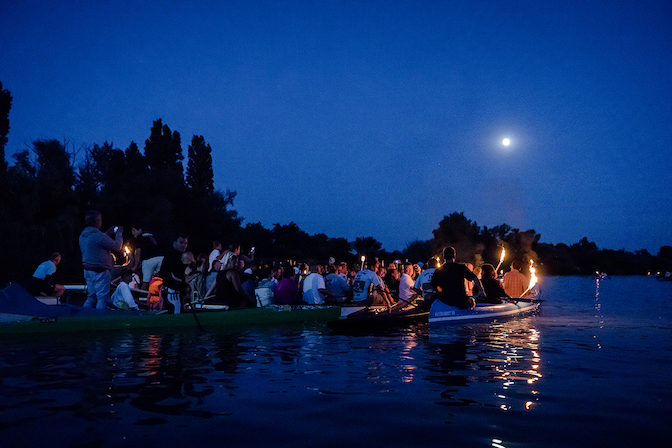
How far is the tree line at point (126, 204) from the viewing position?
2698cm

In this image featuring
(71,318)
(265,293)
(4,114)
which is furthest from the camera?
(4,114)

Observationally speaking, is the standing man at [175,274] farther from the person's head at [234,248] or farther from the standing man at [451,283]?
the standing man at [451,283]

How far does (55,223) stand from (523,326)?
24.3 meters

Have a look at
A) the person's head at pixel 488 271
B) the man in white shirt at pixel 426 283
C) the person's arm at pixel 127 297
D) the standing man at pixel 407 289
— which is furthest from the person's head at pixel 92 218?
the person's head at pixel 488 271

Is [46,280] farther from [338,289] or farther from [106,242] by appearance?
[338,289]

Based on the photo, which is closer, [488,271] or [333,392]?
[333,392]

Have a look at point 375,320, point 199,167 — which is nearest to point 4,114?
point 199,167

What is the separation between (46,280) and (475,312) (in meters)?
8.99

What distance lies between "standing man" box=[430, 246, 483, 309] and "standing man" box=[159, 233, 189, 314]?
5004 millimetres

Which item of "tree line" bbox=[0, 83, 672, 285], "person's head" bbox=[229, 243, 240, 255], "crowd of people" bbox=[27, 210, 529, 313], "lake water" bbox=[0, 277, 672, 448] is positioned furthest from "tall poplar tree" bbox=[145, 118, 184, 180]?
"lake water" bbox=[0, 277, 672, 448]

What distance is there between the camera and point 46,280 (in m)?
11.1

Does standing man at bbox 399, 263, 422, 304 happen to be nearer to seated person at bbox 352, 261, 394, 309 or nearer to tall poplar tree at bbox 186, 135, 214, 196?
seated person at bbox 352, 261, 394, 309

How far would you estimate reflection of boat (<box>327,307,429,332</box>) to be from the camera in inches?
417

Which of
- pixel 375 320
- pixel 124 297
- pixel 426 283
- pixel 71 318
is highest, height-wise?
pixel 426 283
